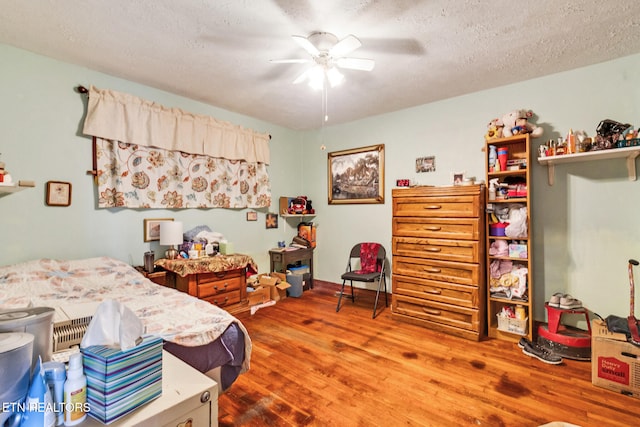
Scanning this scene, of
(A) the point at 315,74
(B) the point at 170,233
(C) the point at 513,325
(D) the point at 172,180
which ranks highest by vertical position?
(A) the point at 315,74

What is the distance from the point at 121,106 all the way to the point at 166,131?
47 cm

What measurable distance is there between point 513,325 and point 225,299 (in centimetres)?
295

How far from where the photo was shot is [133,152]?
307 cm

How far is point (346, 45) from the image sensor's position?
203 centimetres

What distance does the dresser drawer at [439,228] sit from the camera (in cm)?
287

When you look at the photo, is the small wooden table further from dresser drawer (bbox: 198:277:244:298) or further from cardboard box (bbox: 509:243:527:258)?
cardboard box (bbox: 509:243:527:258)

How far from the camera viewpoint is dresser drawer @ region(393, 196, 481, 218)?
9.41 ft

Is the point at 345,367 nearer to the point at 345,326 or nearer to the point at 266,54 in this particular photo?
A: the point at 345,326

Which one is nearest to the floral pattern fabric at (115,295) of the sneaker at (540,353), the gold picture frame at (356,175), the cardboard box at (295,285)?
the cardboard box at (295,285)

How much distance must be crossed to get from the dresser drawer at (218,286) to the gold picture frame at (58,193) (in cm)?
142

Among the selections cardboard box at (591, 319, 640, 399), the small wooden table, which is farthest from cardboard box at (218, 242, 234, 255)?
cardboard box at (591, 319, 640, 399)

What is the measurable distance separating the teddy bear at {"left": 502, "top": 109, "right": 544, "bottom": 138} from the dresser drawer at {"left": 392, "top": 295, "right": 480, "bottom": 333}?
1758 mm

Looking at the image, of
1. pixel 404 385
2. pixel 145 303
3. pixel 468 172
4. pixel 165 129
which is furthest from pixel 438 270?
pixel 165 129

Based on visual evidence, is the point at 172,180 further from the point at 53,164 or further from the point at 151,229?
the point at 53,164
